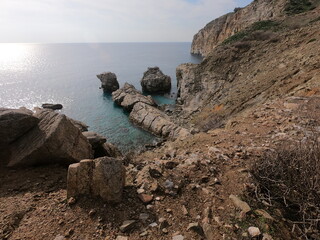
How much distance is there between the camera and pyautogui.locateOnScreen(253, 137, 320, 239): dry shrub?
429 cm

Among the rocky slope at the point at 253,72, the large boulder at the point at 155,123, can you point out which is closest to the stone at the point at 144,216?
the rocky slope at the point at 253,72

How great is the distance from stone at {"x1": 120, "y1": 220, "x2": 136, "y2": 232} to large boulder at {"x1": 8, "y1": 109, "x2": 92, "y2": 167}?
4033 mm

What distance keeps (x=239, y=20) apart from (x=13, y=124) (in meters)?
74.3

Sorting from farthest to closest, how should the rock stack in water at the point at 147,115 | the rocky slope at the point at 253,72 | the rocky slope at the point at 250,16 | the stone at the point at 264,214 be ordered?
the rocky slope at the point at 250,16 → the rock stack in water at the point at 147,115 → the rocky slope at the point at 253,72 → the stone at the point at 264,214

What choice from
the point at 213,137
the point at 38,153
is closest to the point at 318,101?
the point at 213,137

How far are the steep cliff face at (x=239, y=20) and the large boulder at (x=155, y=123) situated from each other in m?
35.8

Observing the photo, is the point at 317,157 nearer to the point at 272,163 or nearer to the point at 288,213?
the point at 272,163

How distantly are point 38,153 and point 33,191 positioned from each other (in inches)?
64.8

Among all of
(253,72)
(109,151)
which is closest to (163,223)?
(109,151)

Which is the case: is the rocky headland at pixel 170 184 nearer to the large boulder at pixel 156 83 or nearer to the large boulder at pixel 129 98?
the large boulder at pixel 129 98

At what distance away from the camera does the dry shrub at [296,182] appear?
4285mm

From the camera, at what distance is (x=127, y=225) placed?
4672mm

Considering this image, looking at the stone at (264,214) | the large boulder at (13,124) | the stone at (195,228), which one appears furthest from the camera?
the large boulder at (13,124)

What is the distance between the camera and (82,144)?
880 cm
